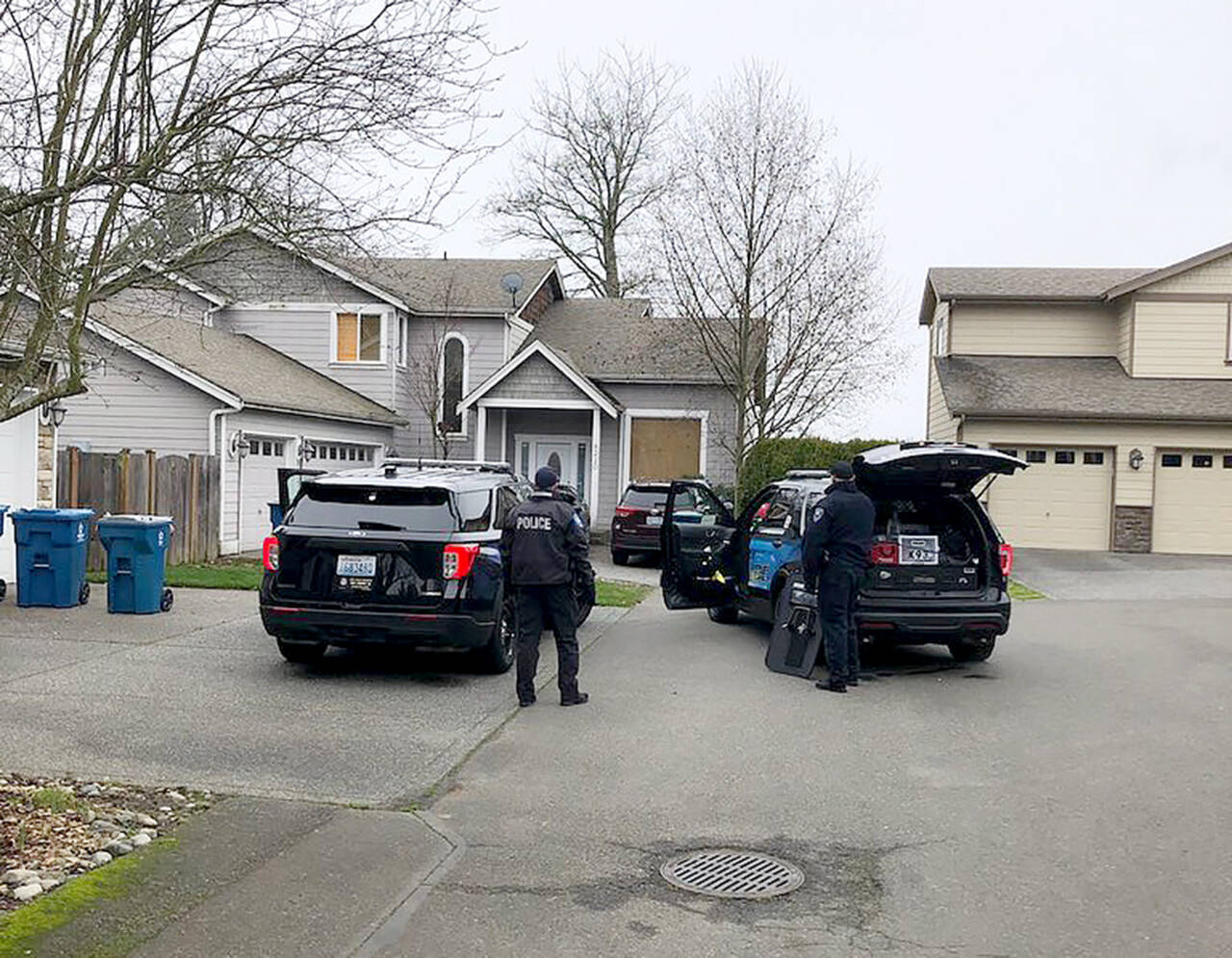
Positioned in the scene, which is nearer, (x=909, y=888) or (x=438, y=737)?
(x=909, y=888)

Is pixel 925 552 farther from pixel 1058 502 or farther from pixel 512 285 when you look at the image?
pixel 512 285

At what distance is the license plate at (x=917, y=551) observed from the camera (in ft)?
37.2

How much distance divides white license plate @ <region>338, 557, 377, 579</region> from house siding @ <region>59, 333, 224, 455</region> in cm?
1236

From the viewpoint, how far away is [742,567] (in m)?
13.5

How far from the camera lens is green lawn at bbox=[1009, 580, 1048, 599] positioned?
61.5ft

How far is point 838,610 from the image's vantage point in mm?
10539

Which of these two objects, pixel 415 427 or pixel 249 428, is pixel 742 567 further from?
pixel 415 427

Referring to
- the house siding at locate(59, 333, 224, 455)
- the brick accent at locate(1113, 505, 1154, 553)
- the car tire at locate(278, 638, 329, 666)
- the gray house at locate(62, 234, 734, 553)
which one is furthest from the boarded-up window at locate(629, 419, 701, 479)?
the car tire at locate(278, 638, 329, 666)

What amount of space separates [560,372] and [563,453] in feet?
8.86

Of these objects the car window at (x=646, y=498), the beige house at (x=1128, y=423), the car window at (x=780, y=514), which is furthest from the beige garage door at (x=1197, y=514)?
the car window at (x=780, y=514)

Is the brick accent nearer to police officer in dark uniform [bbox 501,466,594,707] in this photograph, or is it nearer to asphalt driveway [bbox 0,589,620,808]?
asphalt driveway [bbox 0,589,620,808]

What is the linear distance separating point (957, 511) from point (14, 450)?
1101cm

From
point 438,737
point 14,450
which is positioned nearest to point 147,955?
point 438,737

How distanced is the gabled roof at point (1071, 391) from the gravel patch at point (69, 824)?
67.0 feet
